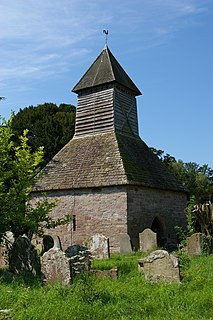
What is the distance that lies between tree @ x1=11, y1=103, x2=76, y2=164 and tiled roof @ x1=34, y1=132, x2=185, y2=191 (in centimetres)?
1047

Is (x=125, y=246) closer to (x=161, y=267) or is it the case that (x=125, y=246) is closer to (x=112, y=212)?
(x=112, y=212)

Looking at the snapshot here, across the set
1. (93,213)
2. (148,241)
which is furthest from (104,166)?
(148,241)

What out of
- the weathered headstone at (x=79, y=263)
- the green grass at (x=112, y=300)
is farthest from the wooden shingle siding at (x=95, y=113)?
the green grass at (x=112, y=300)

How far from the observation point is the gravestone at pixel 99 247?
13.3 m

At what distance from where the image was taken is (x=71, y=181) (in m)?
18.4

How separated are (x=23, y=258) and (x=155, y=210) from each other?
987cm

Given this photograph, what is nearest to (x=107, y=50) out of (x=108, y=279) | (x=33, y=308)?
(x=108, y=279)

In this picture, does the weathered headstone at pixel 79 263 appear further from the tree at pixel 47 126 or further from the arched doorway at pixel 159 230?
the tree at pixel 47 126

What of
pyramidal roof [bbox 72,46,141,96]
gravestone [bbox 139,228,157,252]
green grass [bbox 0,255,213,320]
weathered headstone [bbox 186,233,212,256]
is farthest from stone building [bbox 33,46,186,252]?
green grass [bbox 0,255,213,320]

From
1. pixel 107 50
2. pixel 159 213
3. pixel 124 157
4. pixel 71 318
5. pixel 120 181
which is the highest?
pixel 107 50

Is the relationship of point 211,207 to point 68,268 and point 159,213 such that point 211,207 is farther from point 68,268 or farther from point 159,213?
point 68,268

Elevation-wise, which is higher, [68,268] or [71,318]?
[68,268]

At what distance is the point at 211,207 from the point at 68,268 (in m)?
9.50

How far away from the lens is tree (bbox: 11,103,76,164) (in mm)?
31594
